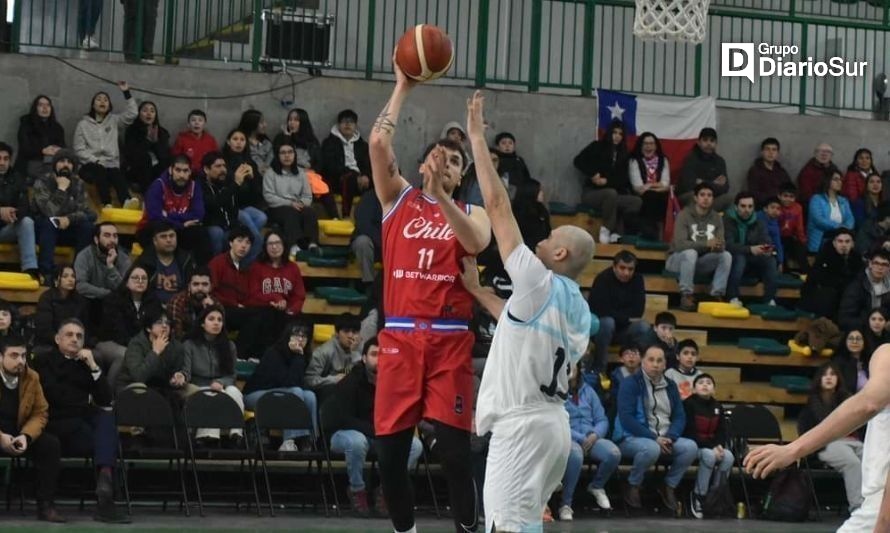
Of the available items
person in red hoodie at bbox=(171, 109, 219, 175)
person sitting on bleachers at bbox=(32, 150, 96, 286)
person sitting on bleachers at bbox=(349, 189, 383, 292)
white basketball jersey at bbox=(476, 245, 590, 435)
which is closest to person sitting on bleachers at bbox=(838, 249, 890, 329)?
person sitting on bleachers at bbox=(349, 189, 383, 292)

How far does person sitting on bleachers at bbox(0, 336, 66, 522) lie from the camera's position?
40.1 feet

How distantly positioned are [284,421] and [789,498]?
4.85 meters

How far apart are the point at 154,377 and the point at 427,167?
6.18 metres

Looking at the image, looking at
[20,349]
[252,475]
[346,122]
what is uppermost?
[346,122]

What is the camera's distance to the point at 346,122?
59.3ft

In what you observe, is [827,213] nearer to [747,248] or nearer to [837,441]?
[747,248]

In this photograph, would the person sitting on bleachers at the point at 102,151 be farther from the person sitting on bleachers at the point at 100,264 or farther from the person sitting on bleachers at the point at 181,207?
the person sitting on bleachers at the point at 100,264

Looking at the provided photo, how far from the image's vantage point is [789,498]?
15000 millimetres

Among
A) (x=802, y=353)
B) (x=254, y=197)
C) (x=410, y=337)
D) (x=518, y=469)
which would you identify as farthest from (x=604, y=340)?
(x=518, y=469)

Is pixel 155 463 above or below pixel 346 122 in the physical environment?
below

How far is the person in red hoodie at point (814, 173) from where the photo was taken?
65.5 ft

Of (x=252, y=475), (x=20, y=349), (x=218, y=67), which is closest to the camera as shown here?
(x=20, y=349)

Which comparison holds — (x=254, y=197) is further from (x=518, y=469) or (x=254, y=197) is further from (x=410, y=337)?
(x=518, y=469)

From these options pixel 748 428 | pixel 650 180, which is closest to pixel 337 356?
pixel 748 428
